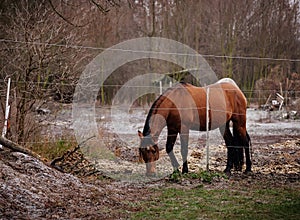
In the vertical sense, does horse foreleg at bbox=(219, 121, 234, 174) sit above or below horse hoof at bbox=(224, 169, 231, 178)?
above

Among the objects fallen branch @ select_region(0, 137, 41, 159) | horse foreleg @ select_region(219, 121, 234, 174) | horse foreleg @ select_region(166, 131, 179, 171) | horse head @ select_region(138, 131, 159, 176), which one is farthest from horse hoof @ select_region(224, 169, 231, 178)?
fallen branch @ select_region(0, 137, 41, 159)

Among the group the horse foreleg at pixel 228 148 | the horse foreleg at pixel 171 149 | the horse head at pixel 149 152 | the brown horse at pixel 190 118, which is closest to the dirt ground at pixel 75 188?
the horse foreleg at pixel 228 148

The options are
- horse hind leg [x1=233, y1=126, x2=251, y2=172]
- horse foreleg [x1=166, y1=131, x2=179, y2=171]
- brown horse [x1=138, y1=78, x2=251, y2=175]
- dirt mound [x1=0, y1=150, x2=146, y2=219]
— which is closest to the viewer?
dirt mound [x1=0, y1=150, x2=146, y2=219]

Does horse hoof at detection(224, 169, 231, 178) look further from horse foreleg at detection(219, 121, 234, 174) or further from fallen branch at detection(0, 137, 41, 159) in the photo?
fallen branch at detection(0, 137, 41, 159)

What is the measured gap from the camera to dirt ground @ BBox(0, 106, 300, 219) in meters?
4.61

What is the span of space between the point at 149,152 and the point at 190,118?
3.23 feet

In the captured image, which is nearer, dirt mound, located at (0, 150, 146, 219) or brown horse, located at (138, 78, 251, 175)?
dirt mound, located at (0, 150, 146, 219)

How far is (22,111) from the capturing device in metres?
7.80

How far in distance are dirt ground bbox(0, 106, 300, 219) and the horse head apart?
14.1 inches

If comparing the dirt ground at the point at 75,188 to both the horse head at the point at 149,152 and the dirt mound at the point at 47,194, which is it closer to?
the dirt mound at the point at 47,194

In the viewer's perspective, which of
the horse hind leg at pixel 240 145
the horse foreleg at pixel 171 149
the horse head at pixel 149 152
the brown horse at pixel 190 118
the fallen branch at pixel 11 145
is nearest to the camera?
the fallen branch at pixel 11 145

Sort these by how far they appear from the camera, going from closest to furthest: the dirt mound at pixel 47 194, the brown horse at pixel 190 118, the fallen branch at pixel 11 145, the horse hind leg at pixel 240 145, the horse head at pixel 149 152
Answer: the dirt mound at pixel 47 194, the fallen branch at pixel 11 145, the horse head at pixel 149 152, the brown horse at pixel 190 118, the horse hind leg at pixel 240 145

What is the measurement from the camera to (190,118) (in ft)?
25.0

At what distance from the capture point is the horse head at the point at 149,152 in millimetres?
7121
